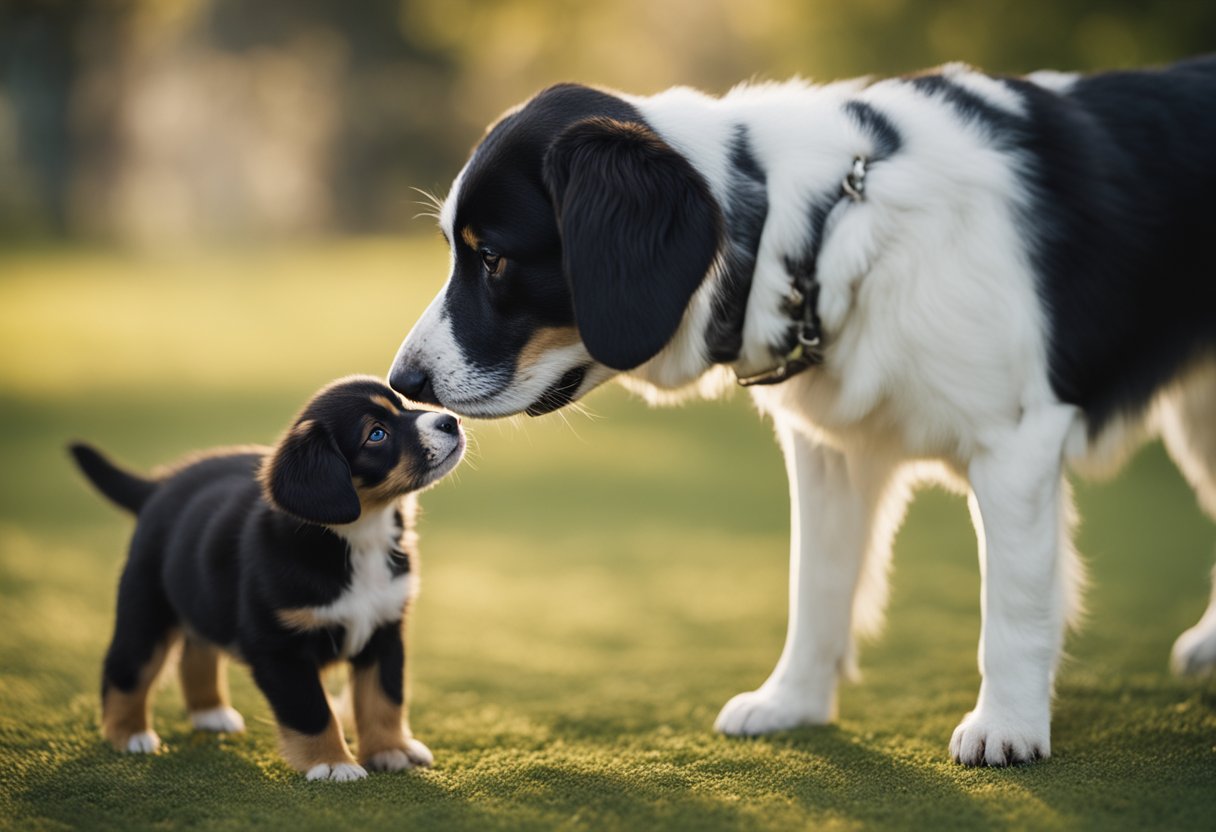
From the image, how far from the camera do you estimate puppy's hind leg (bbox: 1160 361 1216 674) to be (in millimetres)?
3746

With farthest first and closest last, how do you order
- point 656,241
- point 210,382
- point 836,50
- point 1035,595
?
point 210,382, point 836,50, point 1035,595, point 656,241

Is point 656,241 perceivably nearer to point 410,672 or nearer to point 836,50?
point 410,672

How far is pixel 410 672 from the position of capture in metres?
4.28

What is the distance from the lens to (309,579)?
9.86 feet

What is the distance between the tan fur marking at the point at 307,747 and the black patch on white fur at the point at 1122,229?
5.97 feet

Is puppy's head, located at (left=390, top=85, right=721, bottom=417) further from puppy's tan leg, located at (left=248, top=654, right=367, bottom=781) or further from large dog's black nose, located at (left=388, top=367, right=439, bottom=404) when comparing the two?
puppy's tan leg, located at (left=248, top=654, right=367, bottom=781)

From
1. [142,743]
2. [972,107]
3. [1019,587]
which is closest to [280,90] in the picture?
[142,743]

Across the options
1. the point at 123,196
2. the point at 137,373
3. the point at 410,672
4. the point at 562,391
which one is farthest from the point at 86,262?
the point at 562,391

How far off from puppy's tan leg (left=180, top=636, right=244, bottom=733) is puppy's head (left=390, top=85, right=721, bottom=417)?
3.79ft

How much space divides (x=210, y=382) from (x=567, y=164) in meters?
9.83

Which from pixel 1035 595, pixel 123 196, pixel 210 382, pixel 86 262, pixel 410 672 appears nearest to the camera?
pixel 1035 595

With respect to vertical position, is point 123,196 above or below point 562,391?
below

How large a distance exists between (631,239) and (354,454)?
2.93 ft

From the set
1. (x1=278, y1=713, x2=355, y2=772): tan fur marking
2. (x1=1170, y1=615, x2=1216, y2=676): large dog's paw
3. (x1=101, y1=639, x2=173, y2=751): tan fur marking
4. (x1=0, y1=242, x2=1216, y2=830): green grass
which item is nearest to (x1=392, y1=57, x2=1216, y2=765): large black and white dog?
→ (x1=0, y1=242, x2=1216, y2=830): green grass
